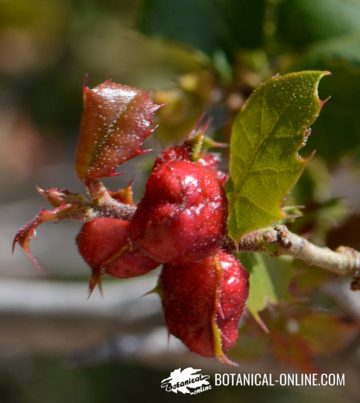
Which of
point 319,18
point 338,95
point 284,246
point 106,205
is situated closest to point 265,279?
point 284,246

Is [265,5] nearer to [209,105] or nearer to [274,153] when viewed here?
[209,105]

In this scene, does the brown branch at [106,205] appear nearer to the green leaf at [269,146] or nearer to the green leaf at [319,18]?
the green leaf at [269,146]

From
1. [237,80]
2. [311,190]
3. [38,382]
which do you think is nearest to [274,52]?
[237,80]

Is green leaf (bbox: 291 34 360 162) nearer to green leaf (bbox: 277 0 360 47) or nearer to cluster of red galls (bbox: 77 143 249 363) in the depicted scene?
green leaf (bbox: 277 0 360 47)

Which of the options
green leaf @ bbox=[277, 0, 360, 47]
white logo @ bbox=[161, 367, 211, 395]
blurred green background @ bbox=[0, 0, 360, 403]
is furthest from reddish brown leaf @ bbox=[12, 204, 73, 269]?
green leaf @ bbox=[277, 0, 360, 47]

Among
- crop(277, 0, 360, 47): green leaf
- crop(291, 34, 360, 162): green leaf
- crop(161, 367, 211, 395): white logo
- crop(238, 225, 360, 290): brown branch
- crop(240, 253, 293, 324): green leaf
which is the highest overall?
crop(277, 0, 360, 47): green leaf

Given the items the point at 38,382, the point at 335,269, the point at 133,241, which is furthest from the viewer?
the point at 38,382

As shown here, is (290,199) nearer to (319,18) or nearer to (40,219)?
(319,18)
